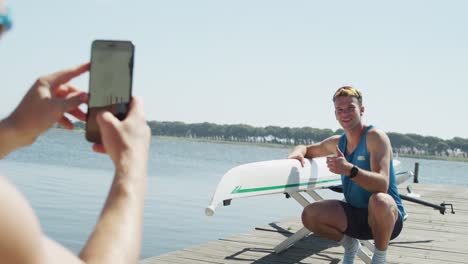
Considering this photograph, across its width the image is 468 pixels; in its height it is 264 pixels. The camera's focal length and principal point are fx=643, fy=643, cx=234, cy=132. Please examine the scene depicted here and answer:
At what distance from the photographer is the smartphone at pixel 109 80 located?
1.16m

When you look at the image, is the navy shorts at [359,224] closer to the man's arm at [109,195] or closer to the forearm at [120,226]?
the man's arm at [109,195]

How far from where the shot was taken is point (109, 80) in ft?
4.00

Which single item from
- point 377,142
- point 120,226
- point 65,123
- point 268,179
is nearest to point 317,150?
point 268,179

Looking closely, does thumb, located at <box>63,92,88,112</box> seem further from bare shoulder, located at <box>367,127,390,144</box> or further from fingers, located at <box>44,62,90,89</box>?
bare shoulder, located at <box>367,127,390,144</box>

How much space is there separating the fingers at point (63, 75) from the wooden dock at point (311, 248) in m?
4.78

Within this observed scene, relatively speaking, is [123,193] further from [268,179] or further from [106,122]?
[268,179]

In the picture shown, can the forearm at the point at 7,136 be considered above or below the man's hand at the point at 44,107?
below

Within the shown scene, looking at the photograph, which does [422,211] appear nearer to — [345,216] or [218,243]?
[218,243]

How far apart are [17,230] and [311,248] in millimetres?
→ 6471

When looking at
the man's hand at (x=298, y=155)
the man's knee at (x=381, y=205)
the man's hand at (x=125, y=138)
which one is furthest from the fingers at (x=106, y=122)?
the man's hand at (x=298, y=155)

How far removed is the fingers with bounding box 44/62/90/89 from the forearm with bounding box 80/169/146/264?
307 mm

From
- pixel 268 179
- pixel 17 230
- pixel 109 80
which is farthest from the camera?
pixel 268 179

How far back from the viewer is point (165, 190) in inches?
849

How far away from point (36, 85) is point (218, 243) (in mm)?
6011
